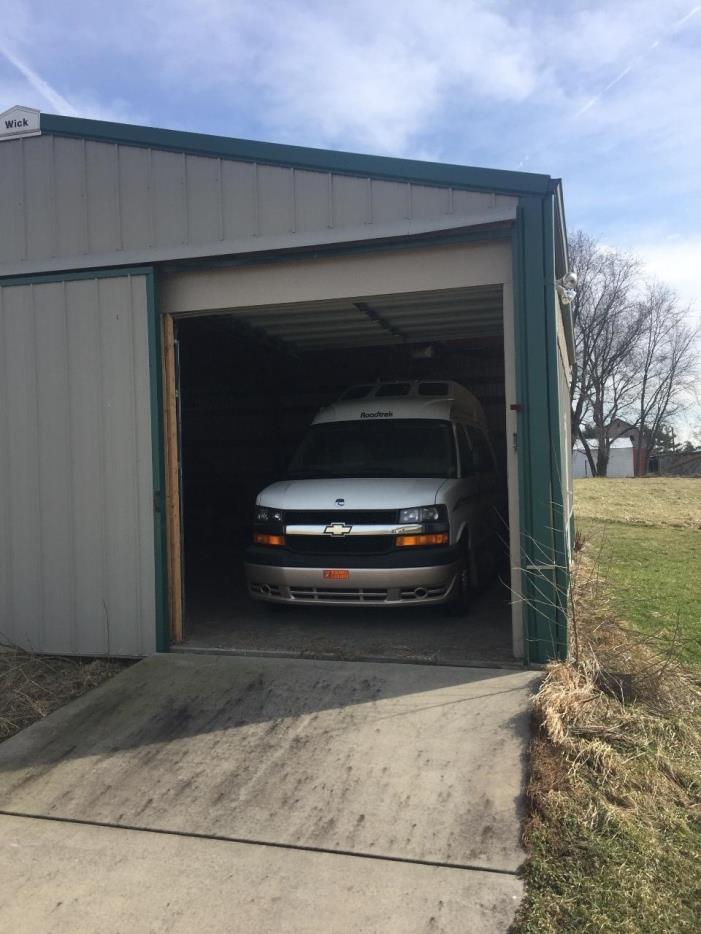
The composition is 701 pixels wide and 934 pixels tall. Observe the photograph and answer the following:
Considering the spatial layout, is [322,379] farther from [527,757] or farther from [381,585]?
[527,757]

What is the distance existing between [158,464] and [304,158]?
2721mm

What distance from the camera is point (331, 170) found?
616cm

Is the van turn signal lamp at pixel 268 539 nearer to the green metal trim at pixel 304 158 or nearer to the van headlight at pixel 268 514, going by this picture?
the van headlight at pixel 268 514

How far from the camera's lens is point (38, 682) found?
617 centimetres

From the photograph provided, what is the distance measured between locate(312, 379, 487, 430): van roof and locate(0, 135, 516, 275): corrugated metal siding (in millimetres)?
2613

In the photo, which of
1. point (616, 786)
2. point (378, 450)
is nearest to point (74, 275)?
point (378, 450)

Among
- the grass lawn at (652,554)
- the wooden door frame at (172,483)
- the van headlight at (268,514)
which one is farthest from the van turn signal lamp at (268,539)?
the grass lawn at (652,554)

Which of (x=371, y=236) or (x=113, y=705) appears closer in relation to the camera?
(x=113, y=705)

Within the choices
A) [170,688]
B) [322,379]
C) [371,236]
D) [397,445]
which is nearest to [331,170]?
[371,236]

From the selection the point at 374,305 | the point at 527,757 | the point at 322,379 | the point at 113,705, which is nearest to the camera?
the point at 527,757

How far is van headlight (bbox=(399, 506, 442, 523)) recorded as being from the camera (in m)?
6.77

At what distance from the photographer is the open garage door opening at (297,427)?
6.74 m

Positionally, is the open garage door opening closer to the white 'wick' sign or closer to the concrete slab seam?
the white 'wick' sign

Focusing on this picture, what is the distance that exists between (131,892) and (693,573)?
8767 millimetres
